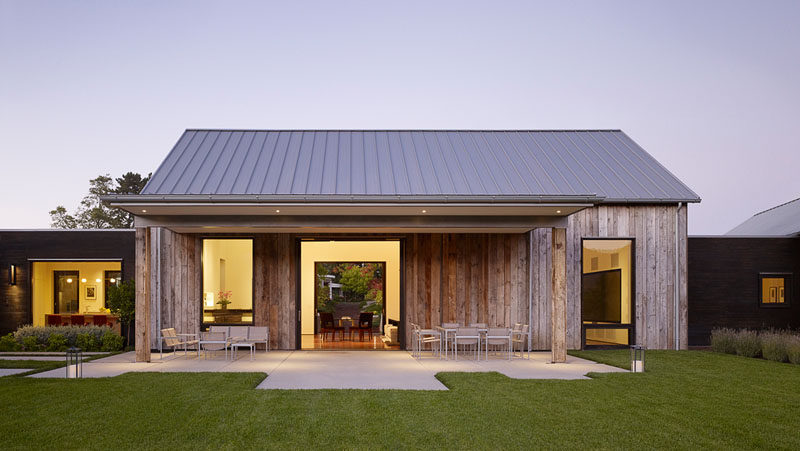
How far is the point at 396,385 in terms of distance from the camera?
328 inches

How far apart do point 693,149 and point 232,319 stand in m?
37.5

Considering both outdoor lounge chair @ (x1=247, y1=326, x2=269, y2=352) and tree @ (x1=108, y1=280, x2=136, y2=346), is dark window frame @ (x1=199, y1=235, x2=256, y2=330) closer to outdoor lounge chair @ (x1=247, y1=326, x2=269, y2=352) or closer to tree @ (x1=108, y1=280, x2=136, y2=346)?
outdoor lounge chair @ (x1=247, y1=326, x2=269, y2=352)

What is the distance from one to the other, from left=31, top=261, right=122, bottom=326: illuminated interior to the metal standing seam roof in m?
6.55

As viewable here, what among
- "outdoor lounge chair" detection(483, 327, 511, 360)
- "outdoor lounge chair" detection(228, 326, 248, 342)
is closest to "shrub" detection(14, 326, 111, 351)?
"outdoor lounge chair" detection(228, 326, 248, 342)

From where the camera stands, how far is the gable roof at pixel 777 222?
1755 cm

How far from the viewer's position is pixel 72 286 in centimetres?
1886

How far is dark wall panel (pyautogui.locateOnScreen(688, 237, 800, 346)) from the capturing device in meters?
14.2

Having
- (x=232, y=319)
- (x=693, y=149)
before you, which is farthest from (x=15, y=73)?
(x=693, y=149)

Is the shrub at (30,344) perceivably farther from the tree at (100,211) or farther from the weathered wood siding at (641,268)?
the tree at (100,211)

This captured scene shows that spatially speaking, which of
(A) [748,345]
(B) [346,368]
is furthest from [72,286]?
(A) [748,345]

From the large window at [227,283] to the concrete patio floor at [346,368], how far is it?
1.17 meters

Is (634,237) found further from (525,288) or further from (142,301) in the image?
(142,301)

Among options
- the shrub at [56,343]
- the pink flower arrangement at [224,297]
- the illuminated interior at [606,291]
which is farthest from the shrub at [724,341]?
the shrub at [56,343]

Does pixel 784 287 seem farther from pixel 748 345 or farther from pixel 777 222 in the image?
pixel 777 222
